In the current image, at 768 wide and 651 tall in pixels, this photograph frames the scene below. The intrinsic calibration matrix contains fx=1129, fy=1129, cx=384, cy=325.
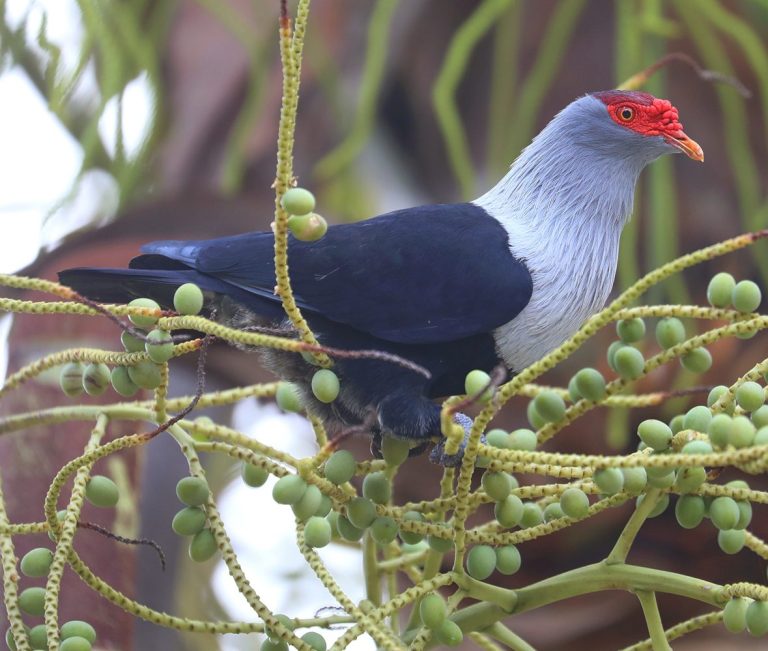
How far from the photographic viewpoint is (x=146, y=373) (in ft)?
2.69

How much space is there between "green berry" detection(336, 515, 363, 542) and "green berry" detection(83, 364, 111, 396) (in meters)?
0.22

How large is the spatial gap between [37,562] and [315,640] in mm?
221

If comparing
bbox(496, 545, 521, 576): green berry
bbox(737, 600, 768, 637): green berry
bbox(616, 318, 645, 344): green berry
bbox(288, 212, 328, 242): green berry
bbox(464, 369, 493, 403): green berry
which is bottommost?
bbox(737, 600, 768, 637): green berry

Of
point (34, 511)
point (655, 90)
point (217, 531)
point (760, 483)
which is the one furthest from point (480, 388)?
point (655, 90)

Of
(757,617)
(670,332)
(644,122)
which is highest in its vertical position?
(644,122)

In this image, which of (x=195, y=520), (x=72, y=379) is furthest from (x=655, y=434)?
(x=72, y=379)

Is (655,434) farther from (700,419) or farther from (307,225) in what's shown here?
(307,225)

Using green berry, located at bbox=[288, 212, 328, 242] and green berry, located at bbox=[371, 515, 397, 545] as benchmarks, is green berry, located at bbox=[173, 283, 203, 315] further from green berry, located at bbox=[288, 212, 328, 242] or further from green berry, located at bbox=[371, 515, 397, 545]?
green berry, located at bbox=[371, 515, 397, 545]

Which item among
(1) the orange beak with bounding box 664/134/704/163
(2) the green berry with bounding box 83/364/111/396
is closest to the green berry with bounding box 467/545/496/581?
(2) the green berry with bounding box 83/364/111/396

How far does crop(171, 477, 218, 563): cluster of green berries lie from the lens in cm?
85

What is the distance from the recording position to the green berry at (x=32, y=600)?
33.4 inches

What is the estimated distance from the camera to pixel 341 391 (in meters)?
1.09

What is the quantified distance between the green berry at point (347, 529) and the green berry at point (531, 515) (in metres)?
0.13

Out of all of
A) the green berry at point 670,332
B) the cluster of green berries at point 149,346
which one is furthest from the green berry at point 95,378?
the green berry at point 670,332
